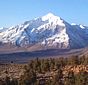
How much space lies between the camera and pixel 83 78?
68.4 m

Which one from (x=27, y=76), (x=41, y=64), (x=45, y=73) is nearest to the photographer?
(x=27, y=76)

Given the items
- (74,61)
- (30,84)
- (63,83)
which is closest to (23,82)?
(30,84)

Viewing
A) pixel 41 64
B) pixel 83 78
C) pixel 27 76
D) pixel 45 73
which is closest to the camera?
pixel 83 78

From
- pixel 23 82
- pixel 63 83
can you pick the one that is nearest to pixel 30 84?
pixel 23 82

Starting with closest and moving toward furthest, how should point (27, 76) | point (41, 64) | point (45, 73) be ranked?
point (27, 76) < point (45, 73) < point (41, 64)

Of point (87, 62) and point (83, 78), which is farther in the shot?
point (87, 62)

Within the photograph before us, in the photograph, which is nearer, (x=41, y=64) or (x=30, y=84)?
(x=30, y=84)

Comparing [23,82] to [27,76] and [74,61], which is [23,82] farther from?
[74,61]

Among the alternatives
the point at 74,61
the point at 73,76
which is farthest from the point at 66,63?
the point at 73,76

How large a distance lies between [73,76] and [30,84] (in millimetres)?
8553

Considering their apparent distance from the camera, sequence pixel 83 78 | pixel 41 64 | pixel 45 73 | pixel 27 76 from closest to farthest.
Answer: pixel 83 78 → pixel 27 76 → pixel 45 73 → pixel 41 64

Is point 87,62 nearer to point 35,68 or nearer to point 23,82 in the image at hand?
point 35,68

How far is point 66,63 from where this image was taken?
10088 centimetres

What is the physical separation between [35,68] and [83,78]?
31.1m
